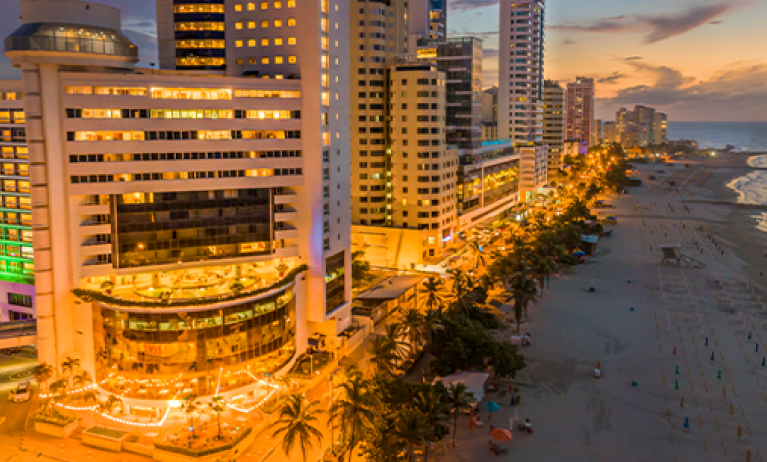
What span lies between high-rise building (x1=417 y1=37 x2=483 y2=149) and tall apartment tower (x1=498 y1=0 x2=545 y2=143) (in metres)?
71.6

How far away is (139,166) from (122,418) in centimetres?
2384

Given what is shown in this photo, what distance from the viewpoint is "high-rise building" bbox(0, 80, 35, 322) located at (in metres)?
79.6

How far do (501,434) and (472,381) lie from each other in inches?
276

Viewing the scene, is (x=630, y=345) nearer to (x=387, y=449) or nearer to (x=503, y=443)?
(x=503, y=443)

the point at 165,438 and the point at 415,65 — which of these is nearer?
the point at 165,438

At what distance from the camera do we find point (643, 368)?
212 feet

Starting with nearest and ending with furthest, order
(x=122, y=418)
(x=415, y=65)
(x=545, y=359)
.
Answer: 1. (x=122, y=418)
2. (x=545, y=359)
3. (x=415, y=65)

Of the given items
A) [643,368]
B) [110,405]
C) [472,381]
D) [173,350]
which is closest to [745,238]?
[643,368]

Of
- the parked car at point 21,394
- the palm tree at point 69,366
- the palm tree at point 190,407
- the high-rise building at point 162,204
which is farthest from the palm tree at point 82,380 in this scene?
the palm tree at point 190,407

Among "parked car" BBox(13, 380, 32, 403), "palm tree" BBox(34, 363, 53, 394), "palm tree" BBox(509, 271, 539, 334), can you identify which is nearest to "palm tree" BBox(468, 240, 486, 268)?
"palm tree" BBox(509, 271, 539, 334)

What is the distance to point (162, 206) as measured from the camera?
59.0m

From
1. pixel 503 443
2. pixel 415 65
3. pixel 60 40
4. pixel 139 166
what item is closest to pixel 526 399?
pixel 503 443

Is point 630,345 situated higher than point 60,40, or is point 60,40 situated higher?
point 60,40

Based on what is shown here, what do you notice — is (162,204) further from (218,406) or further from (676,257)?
(676,257)
